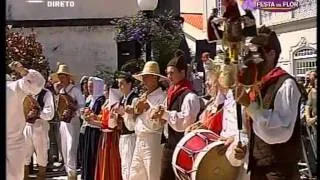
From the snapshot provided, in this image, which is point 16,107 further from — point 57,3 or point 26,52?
point 57,3

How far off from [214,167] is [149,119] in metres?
1.56

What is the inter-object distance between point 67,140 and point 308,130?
126 inches

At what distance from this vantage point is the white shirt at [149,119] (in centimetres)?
532

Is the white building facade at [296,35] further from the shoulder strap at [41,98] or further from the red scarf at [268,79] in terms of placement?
the red scarf at [268,79]

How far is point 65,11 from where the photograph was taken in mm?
13438

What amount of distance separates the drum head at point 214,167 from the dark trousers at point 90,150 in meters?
3.38

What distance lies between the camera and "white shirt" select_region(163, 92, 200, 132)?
4.74 metres

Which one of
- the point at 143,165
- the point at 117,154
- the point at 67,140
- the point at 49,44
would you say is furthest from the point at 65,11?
the point at 143,165

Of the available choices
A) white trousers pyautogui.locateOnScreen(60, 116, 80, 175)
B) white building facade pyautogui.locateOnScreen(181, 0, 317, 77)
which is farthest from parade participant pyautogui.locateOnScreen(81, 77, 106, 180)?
white building facade pyautogui.locateOnScreen(181, 0, 317, 77)

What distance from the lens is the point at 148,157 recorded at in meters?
5.38

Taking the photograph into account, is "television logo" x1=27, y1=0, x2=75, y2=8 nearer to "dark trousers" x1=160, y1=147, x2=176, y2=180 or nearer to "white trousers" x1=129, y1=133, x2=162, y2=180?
"white trousers" x1=129, y1=133, x2=162, y2=180

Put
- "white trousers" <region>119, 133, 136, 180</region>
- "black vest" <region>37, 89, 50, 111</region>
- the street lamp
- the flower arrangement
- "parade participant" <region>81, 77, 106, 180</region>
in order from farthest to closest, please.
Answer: the flower arrangement
the street lamp
"black vest" <region>37, 89, 50, 111</region>
"parade participant" <region>81, 77, 106, 180</region>
"white trousers" <region>119, 133, 136, 180</region>

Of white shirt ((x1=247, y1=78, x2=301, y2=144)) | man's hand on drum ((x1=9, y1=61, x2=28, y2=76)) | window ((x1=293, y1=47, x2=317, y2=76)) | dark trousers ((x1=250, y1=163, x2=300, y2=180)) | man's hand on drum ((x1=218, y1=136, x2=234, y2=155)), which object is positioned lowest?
dark trousers ((x1=250, y1=163, x2=300, y2=180))

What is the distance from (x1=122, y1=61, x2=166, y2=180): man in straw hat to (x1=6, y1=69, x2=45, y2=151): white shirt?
882 mm
